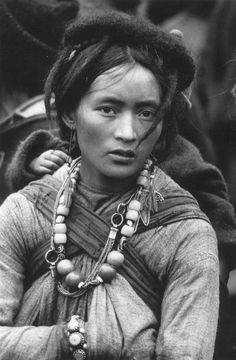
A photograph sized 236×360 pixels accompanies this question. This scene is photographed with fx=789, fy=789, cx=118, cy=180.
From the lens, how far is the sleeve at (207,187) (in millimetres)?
3518

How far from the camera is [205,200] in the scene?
355 cm

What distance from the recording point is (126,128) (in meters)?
2.66

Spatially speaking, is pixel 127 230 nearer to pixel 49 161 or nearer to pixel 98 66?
pixel 98 66

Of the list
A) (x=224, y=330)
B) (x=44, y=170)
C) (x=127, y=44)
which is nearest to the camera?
(x=127, y=44)

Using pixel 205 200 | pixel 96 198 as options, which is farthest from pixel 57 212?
pixel 205 200

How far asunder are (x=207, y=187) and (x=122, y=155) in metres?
0.99

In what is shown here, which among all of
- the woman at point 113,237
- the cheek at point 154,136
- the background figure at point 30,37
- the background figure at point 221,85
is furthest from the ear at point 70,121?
the background figure at point 30,37

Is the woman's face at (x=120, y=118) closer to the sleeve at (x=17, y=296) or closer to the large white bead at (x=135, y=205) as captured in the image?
the large white bead at (x=135, y=205)

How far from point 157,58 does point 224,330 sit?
1.58 meters

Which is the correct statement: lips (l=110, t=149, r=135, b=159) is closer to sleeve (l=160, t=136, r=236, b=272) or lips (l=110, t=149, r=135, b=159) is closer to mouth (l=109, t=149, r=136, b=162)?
mouth (l=109, t=149, r=136, b=162)

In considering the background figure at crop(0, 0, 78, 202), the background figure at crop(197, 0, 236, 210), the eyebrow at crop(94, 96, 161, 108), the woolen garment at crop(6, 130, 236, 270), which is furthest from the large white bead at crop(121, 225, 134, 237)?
the background figure at crop(0, 0, 78, 202)

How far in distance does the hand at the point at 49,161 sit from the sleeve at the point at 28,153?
9 centimetres

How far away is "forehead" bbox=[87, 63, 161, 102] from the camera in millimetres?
2664

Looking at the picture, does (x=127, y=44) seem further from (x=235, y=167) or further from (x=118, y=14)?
(x=235, y=167)
